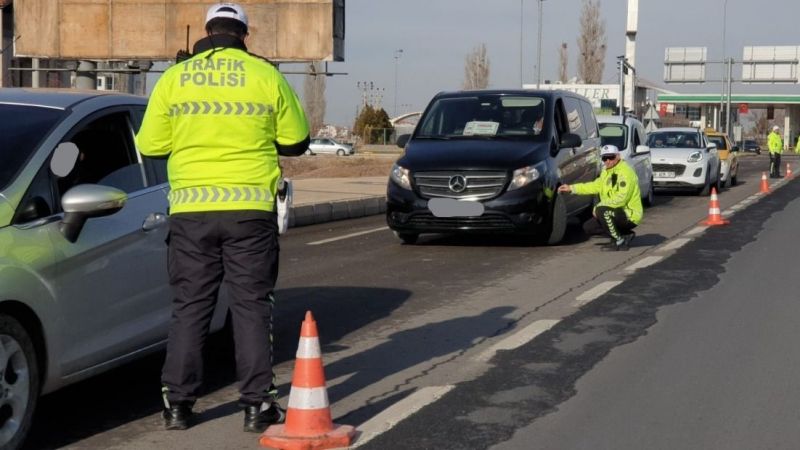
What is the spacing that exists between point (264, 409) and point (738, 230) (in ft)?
44.0

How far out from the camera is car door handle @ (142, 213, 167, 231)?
245 inches

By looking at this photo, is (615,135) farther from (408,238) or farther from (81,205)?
(81,205)

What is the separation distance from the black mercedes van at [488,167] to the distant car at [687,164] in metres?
11.8

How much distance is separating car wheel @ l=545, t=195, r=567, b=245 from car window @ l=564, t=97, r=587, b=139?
1399 millimetres

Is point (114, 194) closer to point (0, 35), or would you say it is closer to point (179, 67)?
point (179, 67)

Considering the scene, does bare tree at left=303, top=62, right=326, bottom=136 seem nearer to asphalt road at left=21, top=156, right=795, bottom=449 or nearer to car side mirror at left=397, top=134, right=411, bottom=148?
car side mirror at left=397, top=134, right=411, bottom=148

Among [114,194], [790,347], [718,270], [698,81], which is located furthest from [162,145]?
[698,81]

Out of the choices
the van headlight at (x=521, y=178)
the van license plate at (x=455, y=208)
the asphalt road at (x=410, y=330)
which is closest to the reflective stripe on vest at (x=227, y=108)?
the asphalt road at (x=410, y=330)

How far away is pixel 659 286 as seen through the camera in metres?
11.3

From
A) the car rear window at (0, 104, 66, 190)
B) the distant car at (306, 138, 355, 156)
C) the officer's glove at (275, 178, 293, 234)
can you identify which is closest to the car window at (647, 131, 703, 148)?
the officer's glove at (275, 178, 293, 234)

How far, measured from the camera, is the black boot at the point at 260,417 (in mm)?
5664

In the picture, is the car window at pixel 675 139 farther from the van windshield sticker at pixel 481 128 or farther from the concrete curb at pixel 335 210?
the van windshield sticker at pixel 481 128

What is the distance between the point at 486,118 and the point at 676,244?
2.82 metres

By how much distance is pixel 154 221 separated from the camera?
631cm
